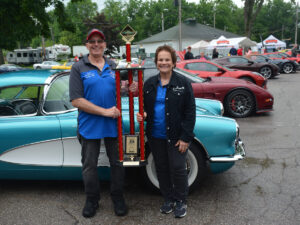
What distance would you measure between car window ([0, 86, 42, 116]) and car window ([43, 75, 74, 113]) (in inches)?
5.6

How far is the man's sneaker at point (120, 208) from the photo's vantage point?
10.0ft

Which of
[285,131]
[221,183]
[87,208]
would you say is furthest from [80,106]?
[285,131]

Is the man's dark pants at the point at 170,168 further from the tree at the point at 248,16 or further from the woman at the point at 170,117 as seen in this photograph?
the tree at the point at 248,16

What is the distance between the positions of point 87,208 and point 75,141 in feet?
2.26

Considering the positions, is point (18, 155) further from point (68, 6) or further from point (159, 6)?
point (68, 6)

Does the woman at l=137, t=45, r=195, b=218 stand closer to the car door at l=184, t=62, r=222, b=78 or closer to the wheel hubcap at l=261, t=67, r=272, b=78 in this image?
the car door at l=184, t=62, r=222, b=78

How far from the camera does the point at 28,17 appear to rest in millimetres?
8625

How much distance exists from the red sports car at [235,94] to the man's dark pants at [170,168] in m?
4.42

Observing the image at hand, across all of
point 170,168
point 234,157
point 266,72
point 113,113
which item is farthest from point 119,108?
point 266,72

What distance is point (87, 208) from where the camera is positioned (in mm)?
3066

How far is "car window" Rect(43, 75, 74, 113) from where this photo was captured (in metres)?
3.44

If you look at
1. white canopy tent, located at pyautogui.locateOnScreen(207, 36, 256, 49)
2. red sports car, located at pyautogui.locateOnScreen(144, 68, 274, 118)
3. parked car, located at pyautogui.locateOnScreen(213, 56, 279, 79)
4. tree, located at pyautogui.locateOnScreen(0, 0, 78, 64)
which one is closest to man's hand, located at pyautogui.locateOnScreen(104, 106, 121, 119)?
red sports car, located at pyautogui.locateOnScreen(144, 68, 274, 118)

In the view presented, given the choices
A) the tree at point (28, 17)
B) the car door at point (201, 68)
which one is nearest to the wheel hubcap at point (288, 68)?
the car door at point (201, 68)

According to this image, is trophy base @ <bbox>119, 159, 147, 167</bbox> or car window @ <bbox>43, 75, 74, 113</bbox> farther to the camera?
car window @ <bbox>43, 75, 74, 113</bbox>
